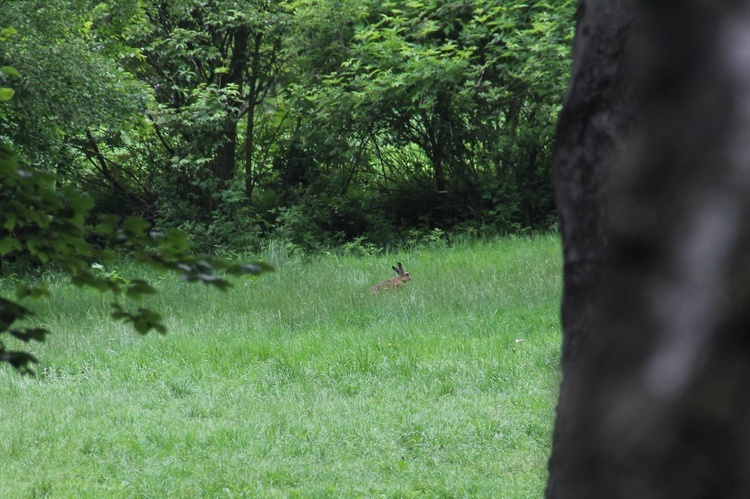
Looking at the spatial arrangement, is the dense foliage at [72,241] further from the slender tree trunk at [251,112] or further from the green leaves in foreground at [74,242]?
the slender tree trunk at [251,112]

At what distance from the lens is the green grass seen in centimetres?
492

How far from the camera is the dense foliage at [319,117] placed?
1382 centimetres

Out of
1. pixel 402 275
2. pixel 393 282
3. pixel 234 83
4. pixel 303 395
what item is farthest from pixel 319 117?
pixel 303 395

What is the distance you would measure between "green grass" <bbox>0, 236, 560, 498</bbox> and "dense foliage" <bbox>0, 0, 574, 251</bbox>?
4.59 metres

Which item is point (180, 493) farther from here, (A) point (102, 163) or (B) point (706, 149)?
(A) point (102, 163)

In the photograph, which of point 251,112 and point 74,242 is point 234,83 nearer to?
point 251,112

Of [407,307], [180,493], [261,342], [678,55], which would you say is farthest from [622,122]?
[407,307]

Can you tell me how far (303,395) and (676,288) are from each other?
6053 millimetres

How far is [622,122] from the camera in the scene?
125cm

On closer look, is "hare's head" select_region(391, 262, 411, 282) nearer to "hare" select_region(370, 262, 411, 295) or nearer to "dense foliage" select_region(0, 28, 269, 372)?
"hare" select_region(370, 262, 411, 295)

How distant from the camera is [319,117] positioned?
49.6 feet

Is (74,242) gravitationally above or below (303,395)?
above

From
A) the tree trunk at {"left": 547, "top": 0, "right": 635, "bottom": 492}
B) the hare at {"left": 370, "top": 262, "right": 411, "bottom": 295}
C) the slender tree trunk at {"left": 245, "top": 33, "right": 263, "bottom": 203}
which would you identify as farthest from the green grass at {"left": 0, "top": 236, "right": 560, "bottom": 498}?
the slender tree trunk at {"left": 245, "top": 33, "right": 263, "bottom": 203}

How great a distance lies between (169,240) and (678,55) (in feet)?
3.80
